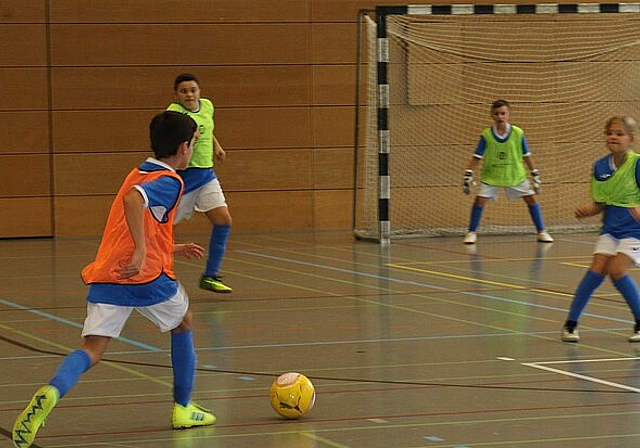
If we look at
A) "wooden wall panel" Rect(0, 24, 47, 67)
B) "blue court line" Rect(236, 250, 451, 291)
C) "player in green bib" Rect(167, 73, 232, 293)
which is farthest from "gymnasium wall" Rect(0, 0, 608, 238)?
"player in green bib" Rect(167, 73, 232, 293)

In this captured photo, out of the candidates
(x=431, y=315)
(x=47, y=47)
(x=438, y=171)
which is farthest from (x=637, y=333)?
(x=47, y=47)

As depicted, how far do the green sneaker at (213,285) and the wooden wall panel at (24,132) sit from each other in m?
6.79

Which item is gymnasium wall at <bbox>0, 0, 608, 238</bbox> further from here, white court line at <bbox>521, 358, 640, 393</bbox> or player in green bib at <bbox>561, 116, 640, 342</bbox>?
white court line at <bbox>521, 358, 640, 393</bbox>

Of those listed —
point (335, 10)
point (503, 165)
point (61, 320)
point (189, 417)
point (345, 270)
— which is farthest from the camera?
point (335, 10)

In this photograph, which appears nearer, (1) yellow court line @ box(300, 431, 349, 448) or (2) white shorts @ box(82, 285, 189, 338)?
(1) yellow court line @ box(300, 431, 349, 448)

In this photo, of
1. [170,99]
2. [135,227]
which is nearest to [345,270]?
[170,99]

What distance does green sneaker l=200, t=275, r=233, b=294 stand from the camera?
10.8 metres

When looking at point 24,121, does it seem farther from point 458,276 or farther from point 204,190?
point 458,276

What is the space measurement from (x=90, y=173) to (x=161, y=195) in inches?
454

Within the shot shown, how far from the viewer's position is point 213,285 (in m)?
10.8

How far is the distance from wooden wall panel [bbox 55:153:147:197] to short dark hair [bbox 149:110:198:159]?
11397 mm

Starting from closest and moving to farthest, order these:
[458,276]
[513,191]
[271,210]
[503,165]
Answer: [458,276]
[503,165]
[513,191]
[271,210]

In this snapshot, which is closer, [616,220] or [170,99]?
[616,220]

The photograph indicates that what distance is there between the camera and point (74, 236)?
1697 centimetres
